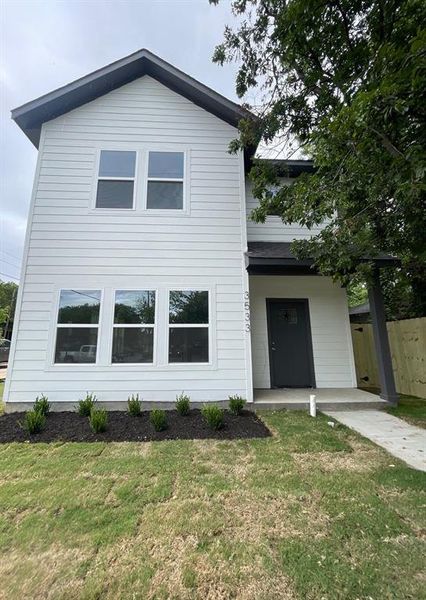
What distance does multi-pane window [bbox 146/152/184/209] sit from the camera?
657 centimetres

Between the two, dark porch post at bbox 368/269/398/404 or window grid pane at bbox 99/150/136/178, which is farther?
window grid pane at bbox 99/150/136/178

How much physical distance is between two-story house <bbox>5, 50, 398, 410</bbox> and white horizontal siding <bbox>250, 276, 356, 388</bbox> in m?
0.03

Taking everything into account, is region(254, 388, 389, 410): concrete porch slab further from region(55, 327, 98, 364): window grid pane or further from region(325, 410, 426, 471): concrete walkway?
region(55, 327, 98, 364): window grid pane

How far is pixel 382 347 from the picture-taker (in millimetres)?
6043

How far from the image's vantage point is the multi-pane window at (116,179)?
255 inches

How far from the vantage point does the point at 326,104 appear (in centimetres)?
558

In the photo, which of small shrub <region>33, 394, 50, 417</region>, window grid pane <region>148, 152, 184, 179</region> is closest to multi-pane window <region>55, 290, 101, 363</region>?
small shrub <region>33, 394, 50, 417</region>

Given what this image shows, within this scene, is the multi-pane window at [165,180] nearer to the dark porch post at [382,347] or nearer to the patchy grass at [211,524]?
the dark porch post at [382,347]

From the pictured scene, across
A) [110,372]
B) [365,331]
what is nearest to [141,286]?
[110,372]

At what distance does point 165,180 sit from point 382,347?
5.99 m

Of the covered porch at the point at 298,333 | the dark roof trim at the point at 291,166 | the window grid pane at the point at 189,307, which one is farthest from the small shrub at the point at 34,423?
the dark roof trim at the point at 291,166

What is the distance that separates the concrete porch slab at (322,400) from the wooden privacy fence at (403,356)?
185 centimetres

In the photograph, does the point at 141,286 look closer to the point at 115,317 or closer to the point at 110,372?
the point at 115,317

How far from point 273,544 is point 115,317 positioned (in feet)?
15.8
